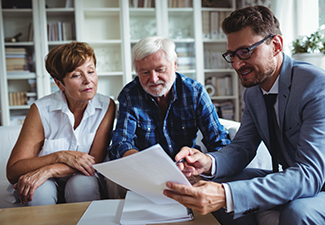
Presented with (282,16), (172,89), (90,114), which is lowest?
(90,114)

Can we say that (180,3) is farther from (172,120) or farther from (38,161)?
(38,161)

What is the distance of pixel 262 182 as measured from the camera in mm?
793

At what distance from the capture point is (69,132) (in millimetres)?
1497

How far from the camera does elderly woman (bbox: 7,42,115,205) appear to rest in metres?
1.31

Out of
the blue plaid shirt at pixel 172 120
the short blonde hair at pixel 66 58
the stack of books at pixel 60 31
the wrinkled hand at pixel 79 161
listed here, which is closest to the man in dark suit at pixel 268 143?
the blue plaid shirt at pixel 172 120

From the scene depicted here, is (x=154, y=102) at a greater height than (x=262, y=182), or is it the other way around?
(x=154, y=102)

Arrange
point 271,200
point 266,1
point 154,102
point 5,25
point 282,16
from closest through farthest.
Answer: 1. point 271,200
2. point 154,102
3. point 282,16
4. point 266,1
5. point 5,25

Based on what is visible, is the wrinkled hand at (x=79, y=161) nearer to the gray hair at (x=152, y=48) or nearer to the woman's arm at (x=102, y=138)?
the woman's arm at (x=102, y=138)

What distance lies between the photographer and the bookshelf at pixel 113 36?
10.8ft

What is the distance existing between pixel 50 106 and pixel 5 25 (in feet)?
8.40

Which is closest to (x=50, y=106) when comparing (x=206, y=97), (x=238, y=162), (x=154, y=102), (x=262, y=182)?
(x=154, y=102)

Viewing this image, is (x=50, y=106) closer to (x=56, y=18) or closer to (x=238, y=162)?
(x=238, y=162)

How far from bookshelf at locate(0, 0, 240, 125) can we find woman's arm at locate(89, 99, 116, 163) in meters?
1.93

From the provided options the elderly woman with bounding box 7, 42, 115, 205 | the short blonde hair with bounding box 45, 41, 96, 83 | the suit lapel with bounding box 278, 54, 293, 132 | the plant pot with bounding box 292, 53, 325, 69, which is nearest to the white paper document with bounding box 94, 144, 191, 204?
the suit lapel with bounding box 278, 54, 293, 132
